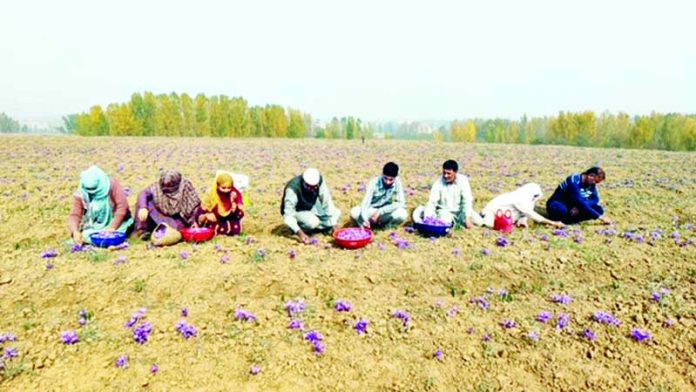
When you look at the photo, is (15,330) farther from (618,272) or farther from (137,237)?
(618,272)

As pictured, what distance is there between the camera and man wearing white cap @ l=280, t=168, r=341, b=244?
269 inches

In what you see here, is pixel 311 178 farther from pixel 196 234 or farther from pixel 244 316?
pixel 244 316

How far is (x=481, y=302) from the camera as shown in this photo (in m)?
5.25

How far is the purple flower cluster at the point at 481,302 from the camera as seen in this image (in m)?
5.17

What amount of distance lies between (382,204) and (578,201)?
357 cm

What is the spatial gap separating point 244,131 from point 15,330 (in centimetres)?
5451

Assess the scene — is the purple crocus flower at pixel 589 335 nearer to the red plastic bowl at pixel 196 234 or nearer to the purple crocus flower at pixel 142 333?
the purple crocus flower at pixel 142 333

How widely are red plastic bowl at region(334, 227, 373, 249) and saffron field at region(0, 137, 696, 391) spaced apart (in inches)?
5.6

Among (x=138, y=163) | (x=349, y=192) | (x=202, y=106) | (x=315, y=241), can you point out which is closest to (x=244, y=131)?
(x=202, y=106)

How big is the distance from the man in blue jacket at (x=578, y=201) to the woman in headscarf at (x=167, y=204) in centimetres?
652

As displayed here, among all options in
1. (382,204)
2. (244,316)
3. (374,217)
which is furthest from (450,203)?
(244,316)

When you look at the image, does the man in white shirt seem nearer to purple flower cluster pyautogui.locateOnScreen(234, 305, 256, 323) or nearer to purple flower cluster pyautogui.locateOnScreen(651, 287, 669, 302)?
purple flower cluster pyautogui.locateOnScreen(651, 287, 669, 302)

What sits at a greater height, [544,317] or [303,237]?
[303,237]

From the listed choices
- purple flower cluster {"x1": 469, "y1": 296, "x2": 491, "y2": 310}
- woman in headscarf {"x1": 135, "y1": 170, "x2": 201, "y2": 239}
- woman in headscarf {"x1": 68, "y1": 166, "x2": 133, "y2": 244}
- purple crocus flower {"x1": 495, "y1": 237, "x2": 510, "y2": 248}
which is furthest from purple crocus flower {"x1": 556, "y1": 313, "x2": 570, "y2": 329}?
woman in headscarf {"x1": 68, "y1": 166, "x2": 133, "y2": 244}
